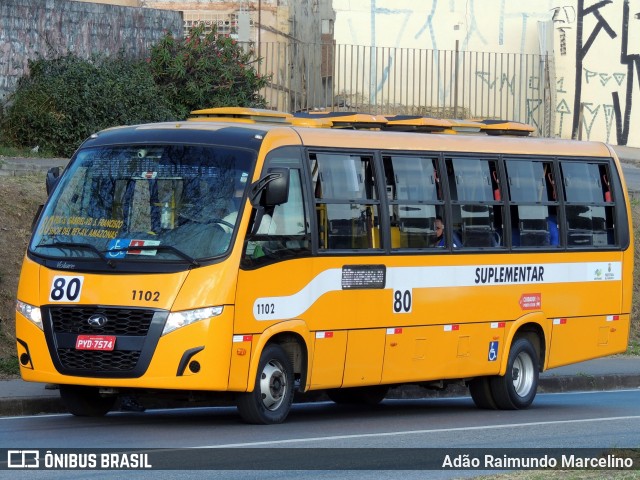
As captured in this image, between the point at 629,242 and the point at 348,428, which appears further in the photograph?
the point at 629,242

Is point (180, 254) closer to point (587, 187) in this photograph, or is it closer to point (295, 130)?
point (295, 130)

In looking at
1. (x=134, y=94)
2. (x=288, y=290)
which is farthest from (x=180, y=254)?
(x=134, y=94)

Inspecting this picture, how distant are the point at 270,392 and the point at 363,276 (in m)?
1.79

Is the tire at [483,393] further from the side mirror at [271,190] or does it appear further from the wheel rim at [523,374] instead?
the side mirror at [271,190]

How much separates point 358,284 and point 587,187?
468cm

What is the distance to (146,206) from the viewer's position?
1302 centimetres

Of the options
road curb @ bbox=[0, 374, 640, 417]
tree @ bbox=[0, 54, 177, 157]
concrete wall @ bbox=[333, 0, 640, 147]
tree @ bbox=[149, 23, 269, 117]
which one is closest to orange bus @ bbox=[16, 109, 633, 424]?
road curb @ bbox=[0, 374, 640, 417]

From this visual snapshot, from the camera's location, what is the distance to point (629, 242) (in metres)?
18.1

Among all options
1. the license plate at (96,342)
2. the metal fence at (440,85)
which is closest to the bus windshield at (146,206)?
the license plate at (96,342)

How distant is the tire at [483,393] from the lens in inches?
650

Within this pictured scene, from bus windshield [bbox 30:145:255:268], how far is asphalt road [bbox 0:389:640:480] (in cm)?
153

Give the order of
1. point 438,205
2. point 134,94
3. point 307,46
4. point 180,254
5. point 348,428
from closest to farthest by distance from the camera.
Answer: point 180,254 → point 348,428 → point 438,205 → point 134,94 → point 307,46

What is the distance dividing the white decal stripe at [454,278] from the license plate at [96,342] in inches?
51.6

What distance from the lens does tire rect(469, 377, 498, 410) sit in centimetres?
1652
